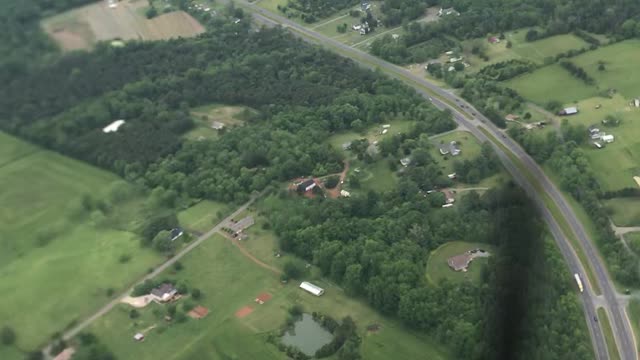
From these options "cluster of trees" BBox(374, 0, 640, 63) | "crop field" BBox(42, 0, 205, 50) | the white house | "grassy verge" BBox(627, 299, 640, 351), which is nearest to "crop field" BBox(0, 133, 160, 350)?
"crop field" BBox(42, 0, 205, 50)

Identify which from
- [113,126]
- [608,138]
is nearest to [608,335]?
[608,138]

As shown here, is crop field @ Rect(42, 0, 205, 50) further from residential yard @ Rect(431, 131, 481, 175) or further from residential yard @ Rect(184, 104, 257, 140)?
residential yard @ Rect(431, 131, 481, 175)

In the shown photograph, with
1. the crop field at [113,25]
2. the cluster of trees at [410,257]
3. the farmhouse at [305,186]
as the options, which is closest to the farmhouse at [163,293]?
the cluster of trees at [410,257]

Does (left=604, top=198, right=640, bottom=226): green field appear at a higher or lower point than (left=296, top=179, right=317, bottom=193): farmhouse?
higher

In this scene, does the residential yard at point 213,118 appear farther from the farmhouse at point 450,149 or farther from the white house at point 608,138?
the white house at point 608,138

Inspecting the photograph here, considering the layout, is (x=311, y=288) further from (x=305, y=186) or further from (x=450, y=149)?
(x=450, y=149)

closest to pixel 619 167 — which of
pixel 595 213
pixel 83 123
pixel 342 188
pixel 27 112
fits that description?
pixel 595 213
